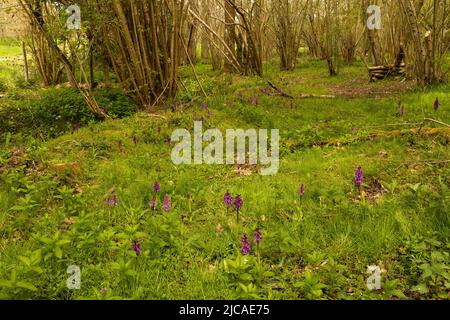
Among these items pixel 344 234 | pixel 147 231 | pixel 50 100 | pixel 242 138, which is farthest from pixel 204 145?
pixel 50 100

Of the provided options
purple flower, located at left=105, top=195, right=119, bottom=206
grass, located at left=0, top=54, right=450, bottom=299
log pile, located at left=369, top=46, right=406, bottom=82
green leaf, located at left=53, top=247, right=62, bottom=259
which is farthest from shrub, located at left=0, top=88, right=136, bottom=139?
log pile, located at left=369, top=46, right=406, bottom=82

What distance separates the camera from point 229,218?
14.1 feet

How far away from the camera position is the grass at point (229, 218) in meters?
3.10

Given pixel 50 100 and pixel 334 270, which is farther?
pixel 50 100

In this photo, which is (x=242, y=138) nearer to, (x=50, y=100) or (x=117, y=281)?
(x=117, y=281)

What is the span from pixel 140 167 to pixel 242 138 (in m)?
2.32

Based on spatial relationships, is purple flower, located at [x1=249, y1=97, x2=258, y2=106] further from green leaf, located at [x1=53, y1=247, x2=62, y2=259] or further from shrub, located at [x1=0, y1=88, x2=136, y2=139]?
green leaf, located at [x1=53, y1=247, x2=62, y2=259]

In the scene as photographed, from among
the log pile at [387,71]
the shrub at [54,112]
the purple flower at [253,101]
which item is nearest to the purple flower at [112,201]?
the shrub at [54,112]

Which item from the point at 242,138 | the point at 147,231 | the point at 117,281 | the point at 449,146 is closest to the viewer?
the point at 117,281

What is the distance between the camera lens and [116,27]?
8531 mm

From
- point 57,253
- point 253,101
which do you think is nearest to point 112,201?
point 57,253

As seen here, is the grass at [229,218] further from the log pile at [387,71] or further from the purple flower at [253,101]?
the log pile at [387,71]

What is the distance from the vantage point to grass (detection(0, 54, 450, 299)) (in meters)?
3.10
